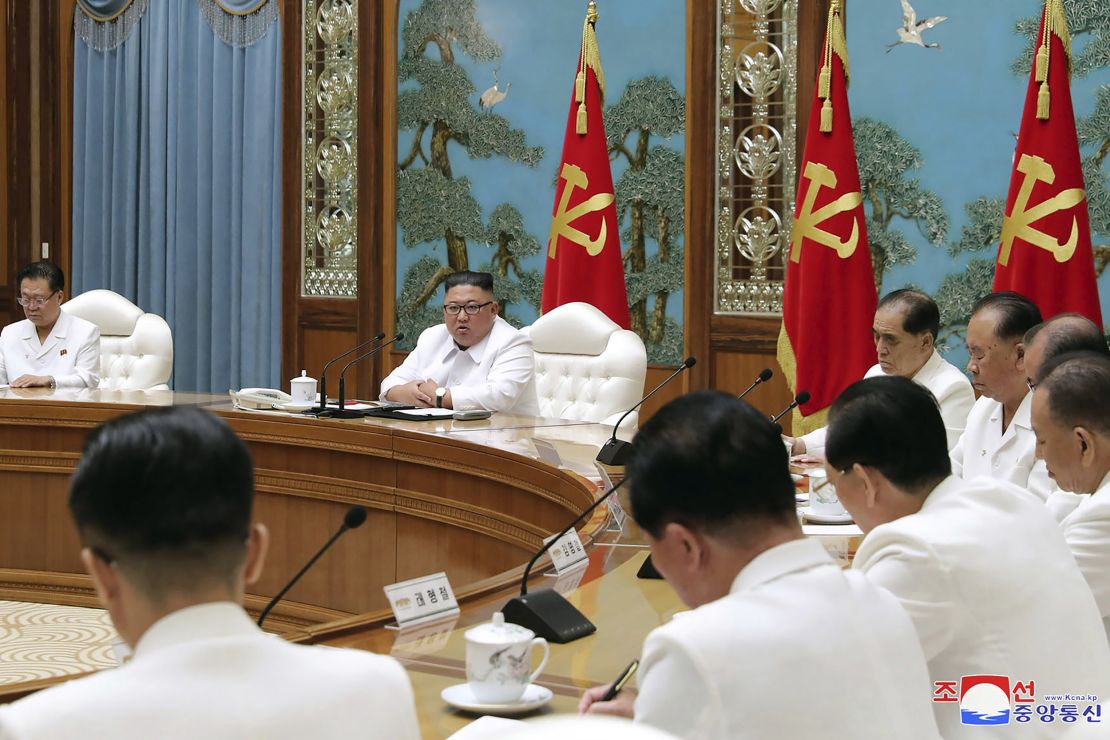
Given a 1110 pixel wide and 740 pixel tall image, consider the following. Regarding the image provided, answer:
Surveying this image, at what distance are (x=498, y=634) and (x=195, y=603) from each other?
2.12ft

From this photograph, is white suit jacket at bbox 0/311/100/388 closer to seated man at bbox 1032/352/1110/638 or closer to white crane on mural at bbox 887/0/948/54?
white crane on mural at bbox 887/0/948/54

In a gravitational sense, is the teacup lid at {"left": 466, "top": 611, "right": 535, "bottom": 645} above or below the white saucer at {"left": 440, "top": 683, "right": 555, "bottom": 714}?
above

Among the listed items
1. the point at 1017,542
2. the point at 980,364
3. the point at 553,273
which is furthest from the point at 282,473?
the point at 1017,542

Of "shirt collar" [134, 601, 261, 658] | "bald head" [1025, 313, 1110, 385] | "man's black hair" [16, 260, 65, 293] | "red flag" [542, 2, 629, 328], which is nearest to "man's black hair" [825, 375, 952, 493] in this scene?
"shirt collar" [134, 601, 261, 658]

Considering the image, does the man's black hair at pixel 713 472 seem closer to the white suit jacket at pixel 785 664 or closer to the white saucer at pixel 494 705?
the white suit jacket at pixel 785 664

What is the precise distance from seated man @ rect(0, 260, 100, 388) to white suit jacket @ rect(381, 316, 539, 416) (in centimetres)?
145

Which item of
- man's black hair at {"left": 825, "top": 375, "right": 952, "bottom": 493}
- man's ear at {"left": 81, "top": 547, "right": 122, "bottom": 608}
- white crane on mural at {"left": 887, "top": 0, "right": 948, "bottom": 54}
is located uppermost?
white crane on mural at {"left": 887, "top": 0, "right": 948, "bottom": 54}

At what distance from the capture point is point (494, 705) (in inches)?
61.8

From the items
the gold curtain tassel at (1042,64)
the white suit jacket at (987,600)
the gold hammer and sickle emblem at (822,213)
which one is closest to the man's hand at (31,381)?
the gold hammer and sickle emblem at (822,213)

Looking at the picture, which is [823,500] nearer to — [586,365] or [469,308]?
[586,365]

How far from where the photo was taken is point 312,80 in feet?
22.9

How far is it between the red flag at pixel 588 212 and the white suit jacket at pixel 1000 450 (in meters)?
2.38

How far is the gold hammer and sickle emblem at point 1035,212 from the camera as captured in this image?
4.53 metres

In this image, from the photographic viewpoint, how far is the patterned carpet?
375 cm
